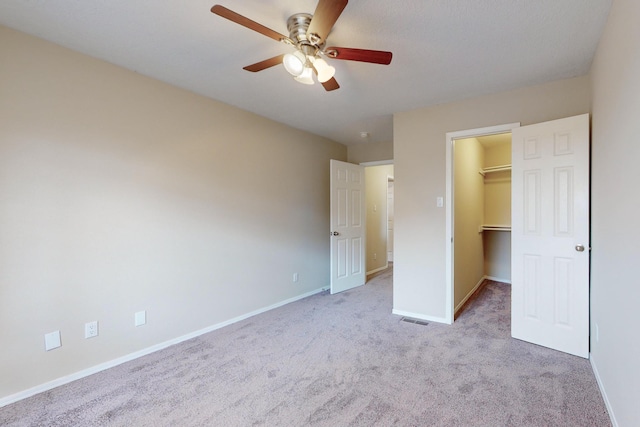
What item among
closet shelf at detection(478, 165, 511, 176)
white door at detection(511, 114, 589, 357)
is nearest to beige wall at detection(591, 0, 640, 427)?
white door at detection(511, 114, 589, 357)

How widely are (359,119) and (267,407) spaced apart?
312 cm

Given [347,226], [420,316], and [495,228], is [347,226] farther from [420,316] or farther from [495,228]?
[495,228]

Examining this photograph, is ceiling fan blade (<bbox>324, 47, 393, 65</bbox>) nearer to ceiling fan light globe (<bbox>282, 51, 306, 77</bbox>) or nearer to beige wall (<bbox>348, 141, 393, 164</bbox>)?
ceiling fan light globe (<bbox>282, 51, 306, 77</bbox>)

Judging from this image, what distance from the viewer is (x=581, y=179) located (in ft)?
7.89

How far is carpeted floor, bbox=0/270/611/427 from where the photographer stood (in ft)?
5.74

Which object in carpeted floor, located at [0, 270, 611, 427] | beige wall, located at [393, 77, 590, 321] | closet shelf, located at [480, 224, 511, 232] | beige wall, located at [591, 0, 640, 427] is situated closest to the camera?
beige wall, located at [591, 0, 640, 427]

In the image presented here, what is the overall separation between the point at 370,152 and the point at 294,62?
333 cm

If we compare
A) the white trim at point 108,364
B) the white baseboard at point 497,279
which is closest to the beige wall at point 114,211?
the white trim at point 108,364

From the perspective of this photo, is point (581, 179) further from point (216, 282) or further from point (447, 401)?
point (216, 282)

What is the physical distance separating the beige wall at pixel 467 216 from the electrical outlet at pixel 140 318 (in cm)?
310

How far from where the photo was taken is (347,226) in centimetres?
460

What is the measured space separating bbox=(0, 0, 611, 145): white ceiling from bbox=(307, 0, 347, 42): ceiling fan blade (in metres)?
0.19

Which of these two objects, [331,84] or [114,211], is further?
[114,211]

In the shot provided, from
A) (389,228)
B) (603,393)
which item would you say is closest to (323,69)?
(603,393)
